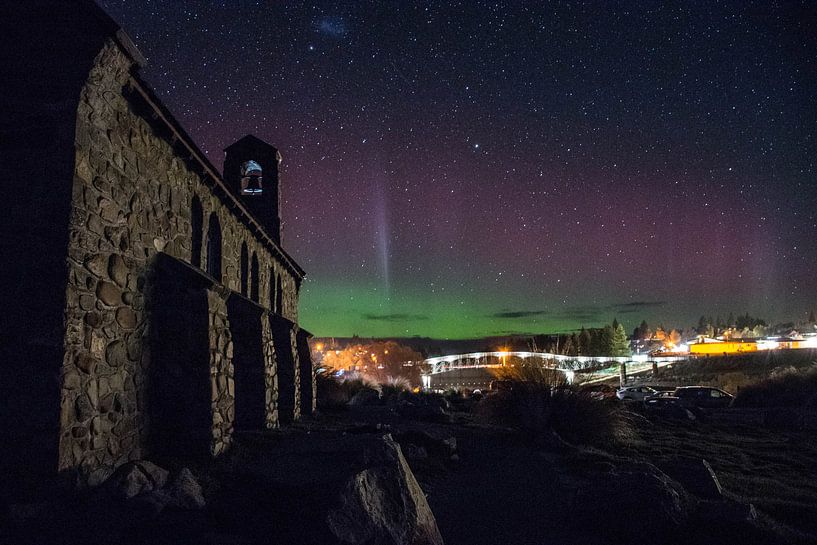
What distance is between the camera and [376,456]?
4.99m

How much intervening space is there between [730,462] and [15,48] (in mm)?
13152

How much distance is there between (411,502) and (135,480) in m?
2.87

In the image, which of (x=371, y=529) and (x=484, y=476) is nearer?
(x=371, y=529)

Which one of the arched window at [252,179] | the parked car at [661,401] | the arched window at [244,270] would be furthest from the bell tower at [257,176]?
the parked car at [661,401]

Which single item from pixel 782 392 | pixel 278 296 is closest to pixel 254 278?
pixel 278 296

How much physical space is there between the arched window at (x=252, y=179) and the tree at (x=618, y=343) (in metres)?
88.9

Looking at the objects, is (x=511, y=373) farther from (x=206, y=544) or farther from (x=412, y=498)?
(x=206, y=544)

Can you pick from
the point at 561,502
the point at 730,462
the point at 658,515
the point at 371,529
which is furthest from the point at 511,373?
the point at 371,529

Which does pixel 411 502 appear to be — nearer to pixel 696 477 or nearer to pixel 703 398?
pixel 696 477

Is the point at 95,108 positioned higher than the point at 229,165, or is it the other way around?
the point at 229,165

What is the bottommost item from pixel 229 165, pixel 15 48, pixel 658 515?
pixel 658 515

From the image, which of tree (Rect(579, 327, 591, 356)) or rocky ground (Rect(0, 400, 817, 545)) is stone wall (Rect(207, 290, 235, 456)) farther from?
tree (Rect(579, 327, 591, 356))

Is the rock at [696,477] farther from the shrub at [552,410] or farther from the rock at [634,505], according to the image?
the shrub at [552,410]

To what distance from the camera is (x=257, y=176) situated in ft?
55.4
